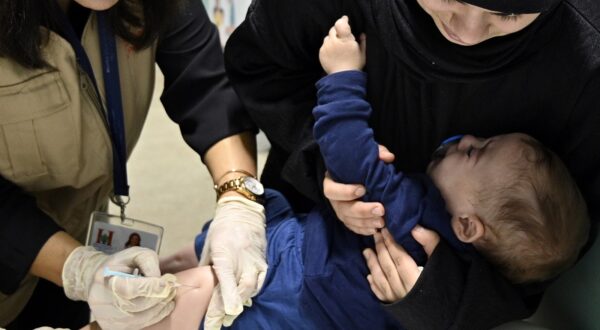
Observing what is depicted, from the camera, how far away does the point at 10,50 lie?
1234 millimetres

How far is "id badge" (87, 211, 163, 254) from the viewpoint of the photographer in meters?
1.54

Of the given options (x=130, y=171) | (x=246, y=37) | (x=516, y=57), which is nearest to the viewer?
(x=516, y=57)

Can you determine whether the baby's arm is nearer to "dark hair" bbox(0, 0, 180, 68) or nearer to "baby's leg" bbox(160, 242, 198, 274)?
"dark hair" bbox(0, 0, 180, 68)

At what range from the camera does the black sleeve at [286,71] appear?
48.8 inches

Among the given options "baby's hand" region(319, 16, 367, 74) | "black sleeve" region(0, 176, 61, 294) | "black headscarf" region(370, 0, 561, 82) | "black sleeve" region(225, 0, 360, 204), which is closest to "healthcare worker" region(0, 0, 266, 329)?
"black sleeve" region(0, 176, 61, 294)

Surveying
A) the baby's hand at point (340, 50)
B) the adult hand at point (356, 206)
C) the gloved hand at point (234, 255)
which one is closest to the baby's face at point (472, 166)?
the adult hand at point (356, 206)

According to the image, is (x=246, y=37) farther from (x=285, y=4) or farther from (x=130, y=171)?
(x=130, y=171)

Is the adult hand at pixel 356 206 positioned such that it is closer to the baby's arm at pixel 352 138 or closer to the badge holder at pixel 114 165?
the baby's arm at pixel 352 138

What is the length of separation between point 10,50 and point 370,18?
0.65 m

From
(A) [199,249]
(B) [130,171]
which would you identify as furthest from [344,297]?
(B) [130,171]

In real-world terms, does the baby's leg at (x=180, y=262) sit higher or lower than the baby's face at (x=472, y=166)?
lower

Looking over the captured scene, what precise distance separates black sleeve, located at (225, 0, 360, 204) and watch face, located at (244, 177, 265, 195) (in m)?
0.12

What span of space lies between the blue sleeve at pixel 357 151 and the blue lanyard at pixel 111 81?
19.1 inches

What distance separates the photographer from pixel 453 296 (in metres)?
1.18
